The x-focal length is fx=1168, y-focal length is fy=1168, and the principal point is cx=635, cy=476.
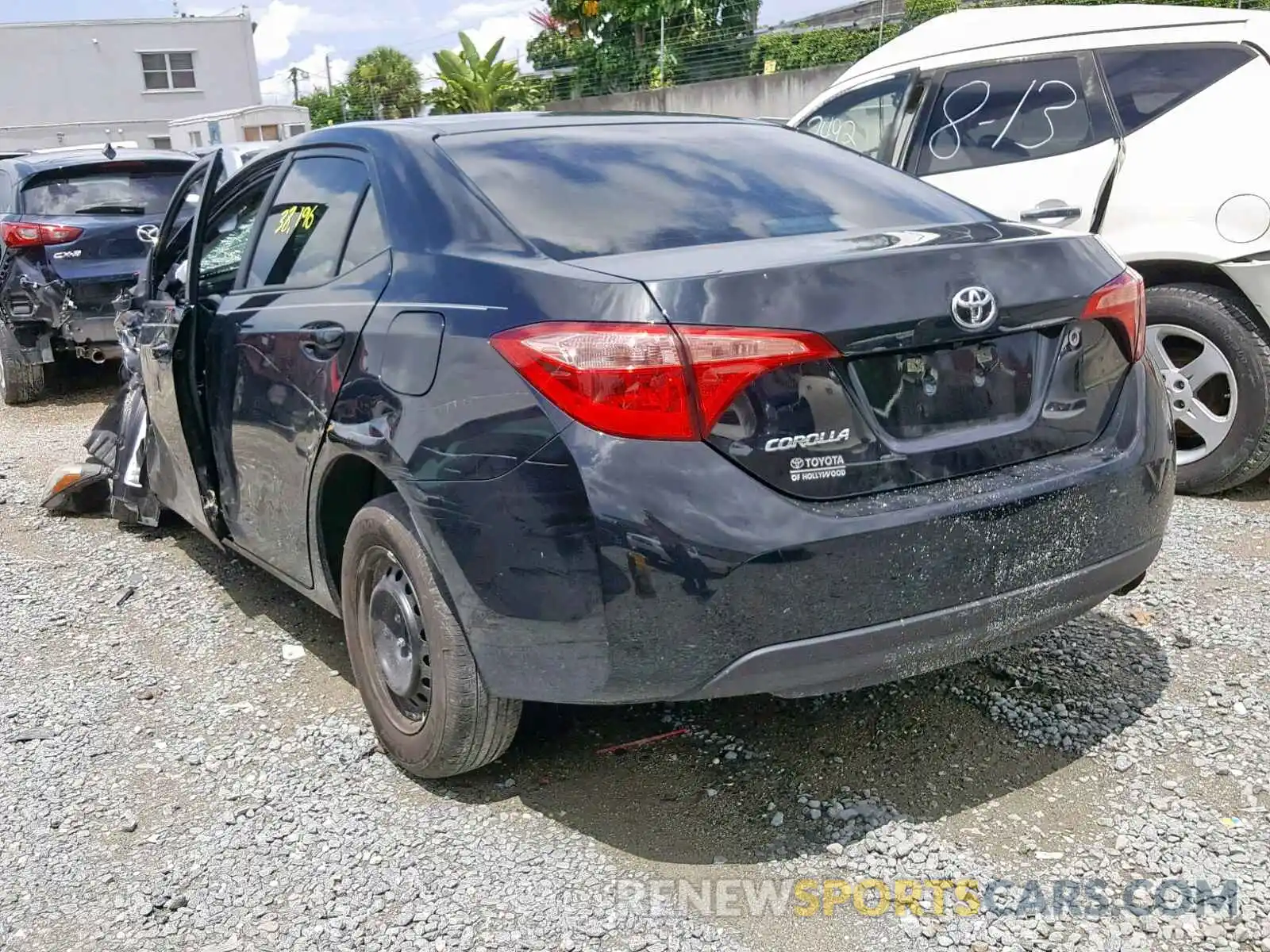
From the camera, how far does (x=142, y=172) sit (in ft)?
28.8

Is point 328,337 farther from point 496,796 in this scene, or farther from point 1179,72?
point 1179,72

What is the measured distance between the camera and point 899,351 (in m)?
2.45

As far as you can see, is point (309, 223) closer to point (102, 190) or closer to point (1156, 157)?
point (1156, 157)

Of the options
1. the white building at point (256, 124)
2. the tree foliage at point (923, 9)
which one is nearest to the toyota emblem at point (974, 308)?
the tree foliage at point (923, 9)

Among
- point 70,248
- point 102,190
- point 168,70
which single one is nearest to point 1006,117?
point 70,248

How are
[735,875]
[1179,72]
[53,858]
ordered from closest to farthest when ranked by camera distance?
[735,875]
[53,858]
[1179,72]

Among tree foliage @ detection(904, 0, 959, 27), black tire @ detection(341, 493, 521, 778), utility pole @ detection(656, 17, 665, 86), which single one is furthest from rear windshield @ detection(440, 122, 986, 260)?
utility pole @ detection(656, 17, 665, 86)

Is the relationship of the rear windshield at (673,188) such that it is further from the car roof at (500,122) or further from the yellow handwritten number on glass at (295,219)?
the yellow handwritten number on glass at (295,219)

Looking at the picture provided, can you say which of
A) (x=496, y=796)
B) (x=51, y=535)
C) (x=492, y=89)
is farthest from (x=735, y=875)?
(x=492, y=89)

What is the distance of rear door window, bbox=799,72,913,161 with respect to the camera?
5.74 m

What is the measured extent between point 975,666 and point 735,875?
1.23 metres

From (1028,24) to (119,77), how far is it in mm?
37525

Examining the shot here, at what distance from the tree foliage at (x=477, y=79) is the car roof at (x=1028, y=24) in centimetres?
2341

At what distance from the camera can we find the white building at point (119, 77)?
35375 mm
